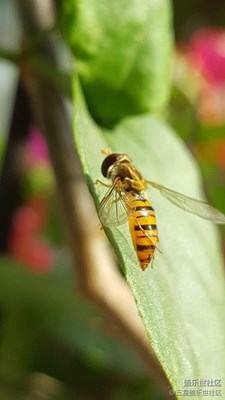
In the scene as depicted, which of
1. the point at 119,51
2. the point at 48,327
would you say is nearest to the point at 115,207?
the point at 119,51

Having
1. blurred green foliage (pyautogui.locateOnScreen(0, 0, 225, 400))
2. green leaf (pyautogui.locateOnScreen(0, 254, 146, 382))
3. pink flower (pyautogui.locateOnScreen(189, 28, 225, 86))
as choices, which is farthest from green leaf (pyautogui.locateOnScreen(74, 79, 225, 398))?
pink flower (pyautogui.locateOnScreen(189, 28, 225, 86))

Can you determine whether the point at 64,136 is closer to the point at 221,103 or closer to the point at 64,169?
the point at 64,169

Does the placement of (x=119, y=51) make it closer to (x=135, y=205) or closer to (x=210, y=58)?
(x=135, y=205)

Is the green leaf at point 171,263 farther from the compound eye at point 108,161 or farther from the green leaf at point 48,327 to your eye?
the green leaf at point 48,327

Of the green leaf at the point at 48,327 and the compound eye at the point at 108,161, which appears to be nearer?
the compound eye at the point at 108,161

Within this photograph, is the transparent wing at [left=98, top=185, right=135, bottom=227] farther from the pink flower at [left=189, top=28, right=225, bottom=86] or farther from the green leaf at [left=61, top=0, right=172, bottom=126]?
the pink flower at [left=189, top=28, right=225, bottom=86]

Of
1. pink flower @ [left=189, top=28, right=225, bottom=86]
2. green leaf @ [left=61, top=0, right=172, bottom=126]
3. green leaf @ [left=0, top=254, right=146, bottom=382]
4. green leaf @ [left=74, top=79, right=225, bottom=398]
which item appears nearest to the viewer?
green leaf @ [left=74, top=79, right=225, bottom=398]

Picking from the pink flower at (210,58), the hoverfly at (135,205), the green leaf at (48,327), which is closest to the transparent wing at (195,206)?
the hoverfly at (135,205)

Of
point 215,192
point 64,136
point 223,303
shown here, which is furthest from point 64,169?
point 215,192
